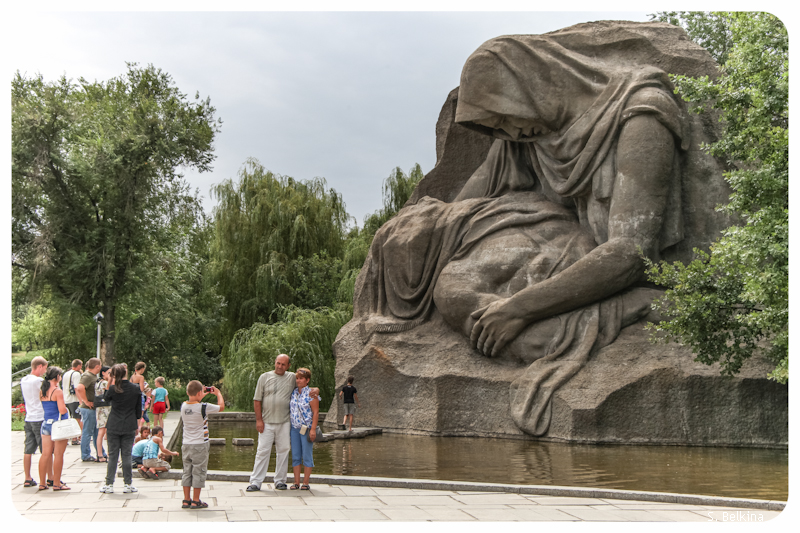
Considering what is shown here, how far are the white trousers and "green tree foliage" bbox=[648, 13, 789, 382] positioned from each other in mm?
4724

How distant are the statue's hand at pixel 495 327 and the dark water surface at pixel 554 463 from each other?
4.76 feet

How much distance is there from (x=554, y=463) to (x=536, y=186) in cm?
615

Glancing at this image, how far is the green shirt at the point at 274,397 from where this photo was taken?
25.2 feet

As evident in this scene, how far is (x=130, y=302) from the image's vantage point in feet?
74.3

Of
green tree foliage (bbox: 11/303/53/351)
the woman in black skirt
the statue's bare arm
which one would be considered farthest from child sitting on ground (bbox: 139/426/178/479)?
green tree foliage (bbox: 11/303/53/351)

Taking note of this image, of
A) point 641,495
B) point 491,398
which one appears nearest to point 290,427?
point 641,495

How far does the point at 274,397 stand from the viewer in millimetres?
7695

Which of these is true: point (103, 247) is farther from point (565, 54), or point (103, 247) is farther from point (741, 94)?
point (741, 94)

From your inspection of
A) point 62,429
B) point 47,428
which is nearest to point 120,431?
point 62,429

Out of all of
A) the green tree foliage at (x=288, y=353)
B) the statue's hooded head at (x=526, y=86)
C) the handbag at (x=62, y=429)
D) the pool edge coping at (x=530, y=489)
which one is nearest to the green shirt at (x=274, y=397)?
the pool edge coping at (x=530, y=489)

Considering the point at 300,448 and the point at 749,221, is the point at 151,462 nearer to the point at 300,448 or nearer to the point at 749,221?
the point at 300,448

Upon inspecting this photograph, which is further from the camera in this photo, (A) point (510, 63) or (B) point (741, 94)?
(A) point (510, 63)

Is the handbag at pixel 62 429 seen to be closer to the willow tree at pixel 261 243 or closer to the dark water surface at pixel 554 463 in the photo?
the dark water surface at pixel 554 463

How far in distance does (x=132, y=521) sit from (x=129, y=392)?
1.74 metres
